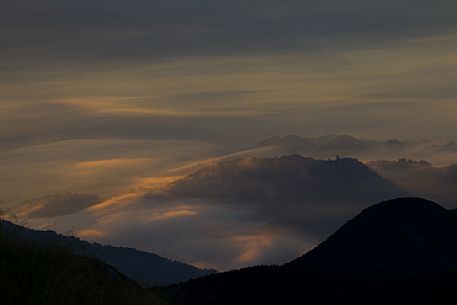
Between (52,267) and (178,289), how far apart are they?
31.3m

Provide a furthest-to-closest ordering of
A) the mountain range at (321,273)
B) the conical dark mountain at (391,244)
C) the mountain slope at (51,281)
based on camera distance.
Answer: the conical dark mountain at (391,244), the mountain range at (321,273), the mountain slope at (51,281)

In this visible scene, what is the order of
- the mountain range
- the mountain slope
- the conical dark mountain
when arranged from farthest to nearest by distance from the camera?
the conical dark mountain < the mountain range < the mountain slope

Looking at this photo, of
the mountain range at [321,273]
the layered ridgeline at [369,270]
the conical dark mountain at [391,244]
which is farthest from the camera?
the conical dark mountain at [391,244]

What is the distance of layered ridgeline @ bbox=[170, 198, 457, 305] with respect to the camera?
183ft

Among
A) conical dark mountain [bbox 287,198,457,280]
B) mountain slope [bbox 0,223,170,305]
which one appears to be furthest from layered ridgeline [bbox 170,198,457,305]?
mountain slope [bbox 0,223,170,305]

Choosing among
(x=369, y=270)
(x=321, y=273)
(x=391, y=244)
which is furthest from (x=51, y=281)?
(x=391, y=244)

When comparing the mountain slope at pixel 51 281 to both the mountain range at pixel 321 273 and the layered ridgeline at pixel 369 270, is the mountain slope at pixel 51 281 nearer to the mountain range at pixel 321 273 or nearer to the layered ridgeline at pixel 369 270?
the mountain range at pixel 321 273

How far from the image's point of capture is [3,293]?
23.1 m

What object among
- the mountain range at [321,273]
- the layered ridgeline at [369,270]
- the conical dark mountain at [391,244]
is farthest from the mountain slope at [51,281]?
the conical dark mountain at [391,244]

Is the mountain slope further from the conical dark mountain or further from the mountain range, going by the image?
the conical dark mountain

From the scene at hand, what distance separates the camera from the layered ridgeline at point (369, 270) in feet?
183

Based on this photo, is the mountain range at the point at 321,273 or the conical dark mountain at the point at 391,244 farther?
the conical dark mountain at the point at 391,244

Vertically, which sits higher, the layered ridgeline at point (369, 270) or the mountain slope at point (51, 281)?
the layered ridgeline at point (369, 270)

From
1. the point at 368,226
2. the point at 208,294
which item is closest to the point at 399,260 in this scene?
the point at 368,226
